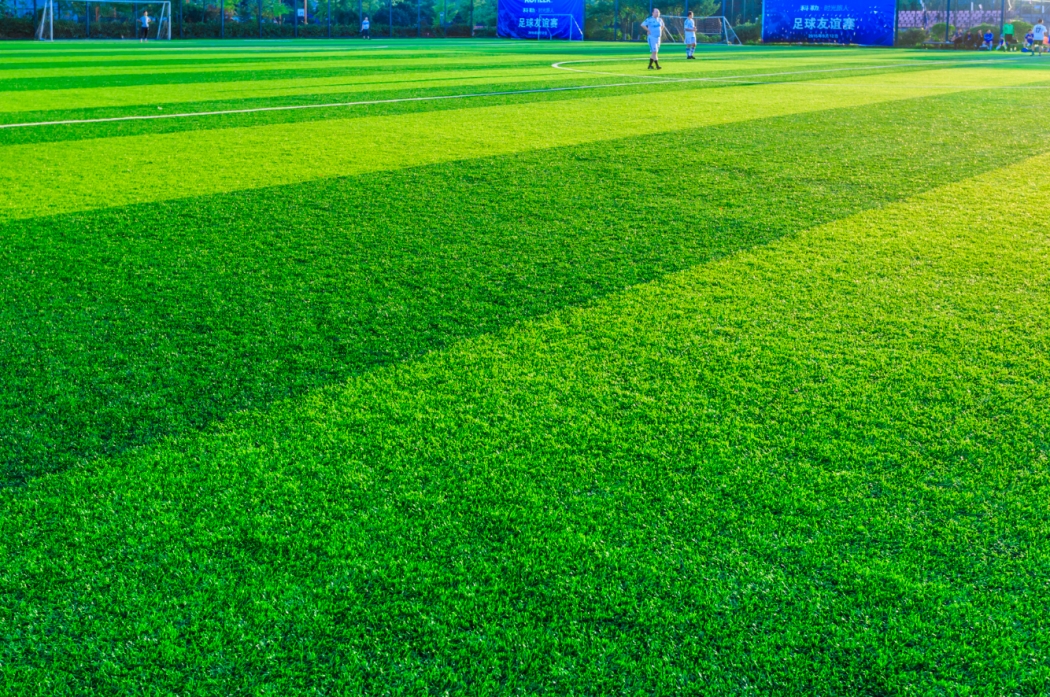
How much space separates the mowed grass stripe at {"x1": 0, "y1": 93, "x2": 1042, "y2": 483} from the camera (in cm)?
291

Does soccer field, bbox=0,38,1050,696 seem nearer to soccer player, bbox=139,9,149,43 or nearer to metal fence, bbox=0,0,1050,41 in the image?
soccer player, bbox=139,9,149,43

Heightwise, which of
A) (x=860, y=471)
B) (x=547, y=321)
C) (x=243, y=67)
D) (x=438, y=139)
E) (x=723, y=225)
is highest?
(x=243, y=67)

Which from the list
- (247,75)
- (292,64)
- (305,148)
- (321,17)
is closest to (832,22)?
(321,17)

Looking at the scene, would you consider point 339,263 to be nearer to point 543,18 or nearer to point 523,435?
point 523,435

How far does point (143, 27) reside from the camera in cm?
3403

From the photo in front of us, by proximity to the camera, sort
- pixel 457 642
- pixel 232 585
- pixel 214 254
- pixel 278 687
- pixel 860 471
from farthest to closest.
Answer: pixel 214 254
pixel 860 471
pixel 232 585
pixel 457 642
pixel 278 687

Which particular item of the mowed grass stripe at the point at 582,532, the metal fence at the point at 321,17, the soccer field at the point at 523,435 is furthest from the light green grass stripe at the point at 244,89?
the metal fence at the point at 321,17

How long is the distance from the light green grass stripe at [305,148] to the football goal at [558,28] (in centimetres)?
3378

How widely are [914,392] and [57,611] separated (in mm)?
2387

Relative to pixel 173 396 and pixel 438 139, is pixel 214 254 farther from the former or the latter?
pixel 438 139

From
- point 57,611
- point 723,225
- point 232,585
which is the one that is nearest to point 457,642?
point 232,585

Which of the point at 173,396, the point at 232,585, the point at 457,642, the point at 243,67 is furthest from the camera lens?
the point at 243,67

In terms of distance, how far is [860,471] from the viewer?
239cm

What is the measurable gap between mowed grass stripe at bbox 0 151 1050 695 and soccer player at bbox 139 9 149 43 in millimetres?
33948
